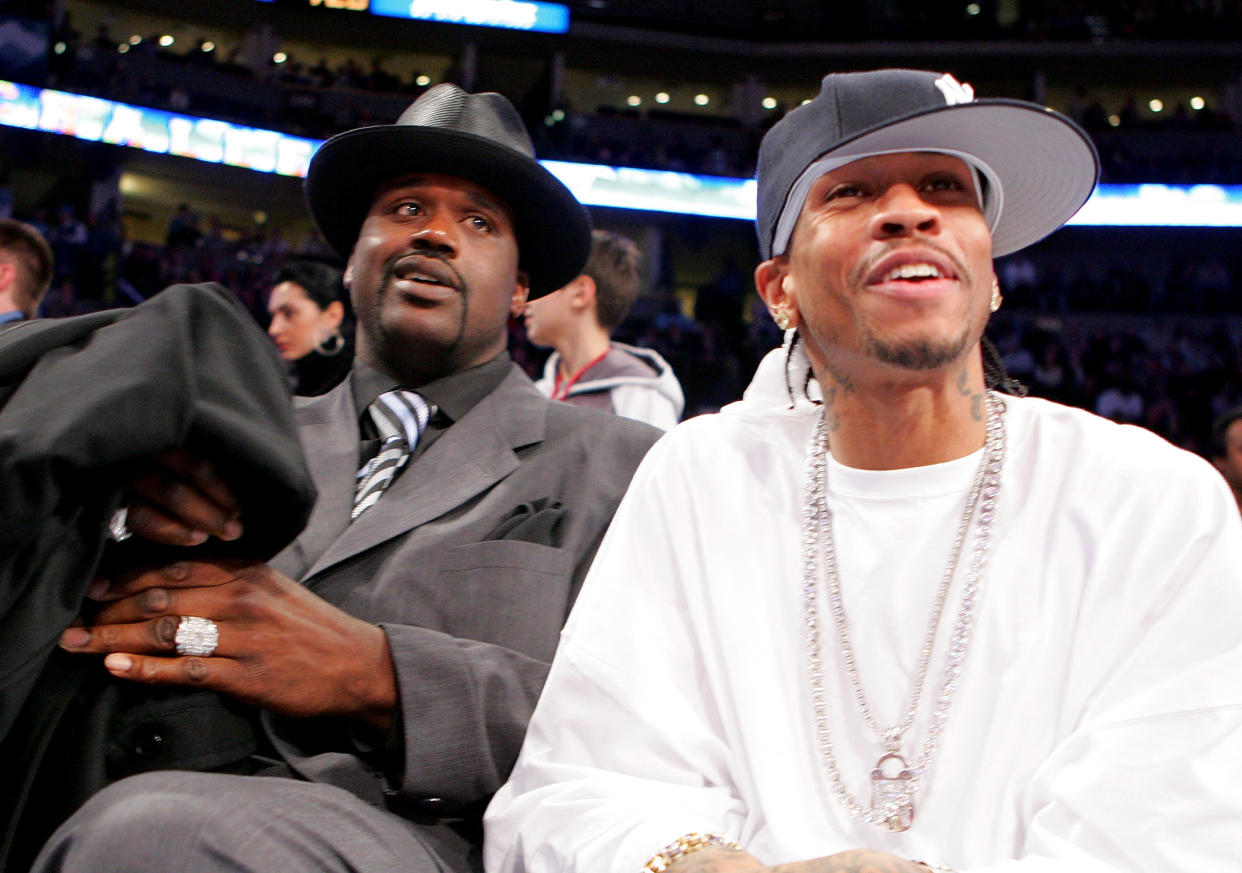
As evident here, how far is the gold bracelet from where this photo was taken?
1345 mm

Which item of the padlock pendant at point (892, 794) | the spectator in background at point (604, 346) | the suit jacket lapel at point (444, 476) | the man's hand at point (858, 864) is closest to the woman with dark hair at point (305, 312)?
the spectator in background at point (604, 346)

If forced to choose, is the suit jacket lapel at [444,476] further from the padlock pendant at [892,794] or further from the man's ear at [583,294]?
the man's ear at [583,294]

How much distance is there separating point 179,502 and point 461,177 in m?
1.18

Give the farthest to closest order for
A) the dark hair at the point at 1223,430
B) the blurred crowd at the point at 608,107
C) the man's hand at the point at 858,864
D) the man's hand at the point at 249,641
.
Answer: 1. the blurred crowd at the point at 608,107
2. the dark hair at the point at 1223,430
3. the man's hand at the point at 249,641
4. the man's hand at the point at 858,864

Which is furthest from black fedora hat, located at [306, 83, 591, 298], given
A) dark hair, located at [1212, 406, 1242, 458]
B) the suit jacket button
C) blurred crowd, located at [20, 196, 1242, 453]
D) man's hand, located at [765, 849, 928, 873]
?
blurred crowd, located at [20, 196, 1242, 453]

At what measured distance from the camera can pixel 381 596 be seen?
6.03ft

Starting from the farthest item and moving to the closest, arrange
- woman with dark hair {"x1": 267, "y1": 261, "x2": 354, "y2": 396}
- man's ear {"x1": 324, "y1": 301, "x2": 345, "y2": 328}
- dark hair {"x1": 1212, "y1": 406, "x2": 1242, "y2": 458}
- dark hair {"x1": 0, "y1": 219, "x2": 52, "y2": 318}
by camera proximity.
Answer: man's ear {"x1": 324, "y1": 301, "x2": 345, "y2": 328}, woman with dark hair {"x1": 267, "y1": 261, "x2": 354, "y2": 396}, dark hair {"x1": 1212, "y1": 406, "x2": 1242, "y2": 458}, dark hair {"x1": 0, "y1": 219, "x2": 52, "y2": 318}

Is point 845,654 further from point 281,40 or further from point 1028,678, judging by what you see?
point 281,40

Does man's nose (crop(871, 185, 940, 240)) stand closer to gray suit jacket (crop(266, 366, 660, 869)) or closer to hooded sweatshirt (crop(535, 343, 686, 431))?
gray suit jacket (crop(266, 366, 660, 869))

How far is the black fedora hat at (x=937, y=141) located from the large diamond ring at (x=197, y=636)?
1074 millimetres

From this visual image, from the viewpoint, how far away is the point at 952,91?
1.72 metres

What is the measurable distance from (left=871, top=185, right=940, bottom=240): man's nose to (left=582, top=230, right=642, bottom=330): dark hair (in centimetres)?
338

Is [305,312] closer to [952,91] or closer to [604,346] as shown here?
[604,346]

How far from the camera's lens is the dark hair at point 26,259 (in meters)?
4.48
